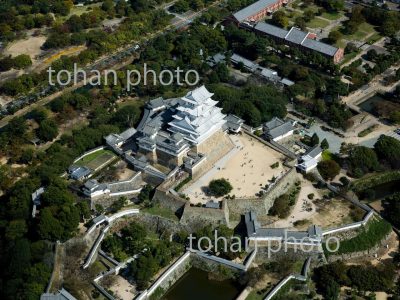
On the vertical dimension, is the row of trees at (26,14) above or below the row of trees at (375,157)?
below

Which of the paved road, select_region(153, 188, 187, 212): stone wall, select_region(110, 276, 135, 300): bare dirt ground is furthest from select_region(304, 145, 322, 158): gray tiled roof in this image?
the paved road

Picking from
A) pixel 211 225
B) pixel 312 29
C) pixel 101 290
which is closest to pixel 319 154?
pixel 211 225

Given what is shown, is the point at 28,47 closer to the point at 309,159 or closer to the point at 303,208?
the point at 309,159

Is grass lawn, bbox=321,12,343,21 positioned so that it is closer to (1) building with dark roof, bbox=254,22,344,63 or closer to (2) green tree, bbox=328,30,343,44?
(2) green tree, bbox=328,30,343,44

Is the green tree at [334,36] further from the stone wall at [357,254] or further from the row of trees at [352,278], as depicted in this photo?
the row of trees at [352,278]

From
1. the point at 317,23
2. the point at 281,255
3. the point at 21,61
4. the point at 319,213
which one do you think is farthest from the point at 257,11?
the point at 281,255

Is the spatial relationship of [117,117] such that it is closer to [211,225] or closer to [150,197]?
[150,197]

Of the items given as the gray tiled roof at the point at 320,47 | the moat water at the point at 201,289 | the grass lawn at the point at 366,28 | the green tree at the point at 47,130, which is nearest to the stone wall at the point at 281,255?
the moat water at the point at 201,289
